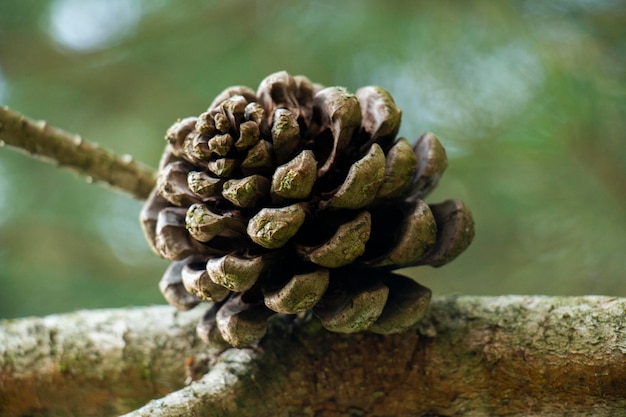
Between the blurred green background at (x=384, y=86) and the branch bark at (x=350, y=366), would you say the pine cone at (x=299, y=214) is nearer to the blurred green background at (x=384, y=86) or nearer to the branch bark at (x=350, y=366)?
the branch bark at (x=350, y=366)

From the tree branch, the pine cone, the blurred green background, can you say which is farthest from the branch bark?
the blurred green background

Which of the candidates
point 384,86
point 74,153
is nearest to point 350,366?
point 74,153

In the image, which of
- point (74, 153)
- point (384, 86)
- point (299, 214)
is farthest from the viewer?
point (384, 86)

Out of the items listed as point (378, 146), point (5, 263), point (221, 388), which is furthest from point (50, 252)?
point (378, 146)

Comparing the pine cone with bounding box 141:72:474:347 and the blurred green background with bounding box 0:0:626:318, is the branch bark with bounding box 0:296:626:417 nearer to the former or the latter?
the pine cone with bounding box 141:72:474:347

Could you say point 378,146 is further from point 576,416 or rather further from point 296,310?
point 576,416

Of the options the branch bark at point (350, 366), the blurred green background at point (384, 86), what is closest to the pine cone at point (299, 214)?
the branch bark at point (350, 366)

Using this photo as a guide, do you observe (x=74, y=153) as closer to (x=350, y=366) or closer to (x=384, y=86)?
(x=350, y=366)
